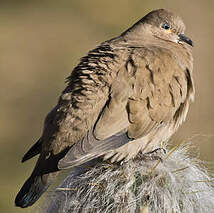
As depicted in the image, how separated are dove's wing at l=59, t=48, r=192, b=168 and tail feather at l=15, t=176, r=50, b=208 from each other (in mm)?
357

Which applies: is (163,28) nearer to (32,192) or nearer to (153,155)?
(153,155)

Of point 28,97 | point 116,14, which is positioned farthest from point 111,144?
point 116,14

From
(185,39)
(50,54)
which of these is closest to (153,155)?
(185,39)

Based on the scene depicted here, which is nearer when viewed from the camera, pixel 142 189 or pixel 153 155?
pixel 142 189

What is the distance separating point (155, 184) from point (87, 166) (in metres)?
0.80

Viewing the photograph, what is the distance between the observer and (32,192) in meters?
5.79

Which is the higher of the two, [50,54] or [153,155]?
[50,54]

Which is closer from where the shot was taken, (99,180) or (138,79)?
(99,180)

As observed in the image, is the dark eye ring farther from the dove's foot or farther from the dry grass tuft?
the dry grass tuft

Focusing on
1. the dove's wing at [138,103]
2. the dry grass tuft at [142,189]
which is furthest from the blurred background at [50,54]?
the dry grass tuft at [142,189]

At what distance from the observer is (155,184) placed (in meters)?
5.30

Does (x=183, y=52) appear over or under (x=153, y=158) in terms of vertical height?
over

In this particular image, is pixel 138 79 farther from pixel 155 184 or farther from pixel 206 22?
pixel 206 22

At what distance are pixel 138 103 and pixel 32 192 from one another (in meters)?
1.19
